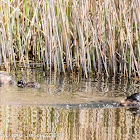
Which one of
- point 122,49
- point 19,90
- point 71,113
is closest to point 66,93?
point 19,90

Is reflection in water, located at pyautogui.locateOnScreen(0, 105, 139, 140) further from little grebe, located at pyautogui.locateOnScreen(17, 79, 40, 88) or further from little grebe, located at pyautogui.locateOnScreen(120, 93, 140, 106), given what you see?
little grebe, located at pyautogui.locateOnScreen(17, 79, 40, 88)

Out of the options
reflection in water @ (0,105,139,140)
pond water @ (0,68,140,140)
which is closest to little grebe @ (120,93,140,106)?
pond water @ (0,68,140,140)

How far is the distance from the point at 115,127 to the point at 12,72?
4.37 metres

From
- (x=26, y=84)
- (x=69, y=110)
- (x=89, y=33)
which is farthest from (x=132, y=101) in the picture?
(x=89, y=33)

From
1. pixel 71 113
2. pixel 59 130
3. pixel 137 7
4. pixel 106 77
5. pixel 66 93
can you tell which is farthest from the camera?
pixel 106 77

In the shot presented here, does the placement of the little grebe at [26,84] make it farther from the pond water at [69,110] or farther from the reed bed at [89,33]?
the reed bed at [89,33]

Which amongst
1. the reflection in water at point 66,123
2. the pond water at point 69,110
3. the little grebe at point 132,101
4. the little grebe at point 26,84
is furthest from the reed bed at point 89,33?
the reflection in water at point 66,123

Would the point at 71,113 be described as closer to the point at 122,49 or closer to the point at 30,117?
the point at 30,117

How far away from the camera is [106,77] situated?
8.13 metres

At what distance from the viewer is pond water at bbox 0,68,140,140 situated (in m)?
4.27

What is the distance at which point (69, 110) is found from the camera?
5.39 meters

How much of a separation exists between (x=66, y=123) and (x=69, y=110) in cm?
74

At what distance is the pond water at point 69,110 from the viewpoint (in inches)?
168

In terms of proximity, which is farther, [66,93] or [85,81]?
[85,81]
